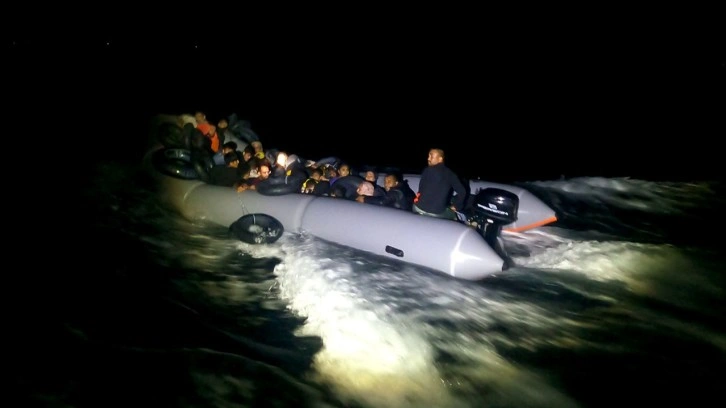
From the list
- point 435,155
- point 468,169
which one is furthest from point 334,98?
point 435,155

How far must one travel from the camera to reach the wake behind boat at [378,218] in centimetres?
529

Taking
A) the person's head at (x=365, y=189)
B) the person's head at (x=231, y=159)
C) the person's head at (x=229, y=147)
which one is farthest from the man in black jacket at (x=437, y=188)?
the person's head at (x=229, y=147)

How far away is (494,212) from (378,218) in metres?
1.31

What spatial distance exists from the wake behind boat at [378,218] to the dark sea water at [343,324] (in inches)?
7.7

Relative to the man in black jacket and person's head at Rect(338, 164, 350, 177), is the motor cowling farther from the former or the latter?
person's head at Rect(338, 164, 350, 177)

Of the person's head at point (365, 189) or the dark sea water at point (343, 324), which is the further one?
the person's head at point (365, 189)

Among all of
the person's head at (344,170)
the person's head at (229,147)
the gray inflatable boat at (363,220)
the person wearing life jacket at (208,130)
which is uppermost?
the person wearing life jacket at (208,130)

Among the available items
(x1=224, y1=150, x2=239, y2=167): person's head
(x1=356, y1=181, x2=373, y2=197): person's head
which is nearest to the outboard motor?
(x1=356, y1=181, x2=373, y2=197): person's head

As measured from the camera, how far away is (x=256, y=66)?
139ft

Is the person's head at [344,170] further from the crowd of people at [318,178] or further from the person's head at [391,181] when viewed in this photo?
the person's head at [391,181]

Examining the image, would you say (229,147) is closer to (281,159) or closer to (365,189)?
(281,159)

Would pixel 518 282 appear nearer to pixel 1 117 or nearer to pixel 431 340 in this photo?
pixel 431 340

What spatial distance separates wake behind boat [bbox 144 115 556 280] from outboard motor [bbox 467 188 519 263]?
0.01 m

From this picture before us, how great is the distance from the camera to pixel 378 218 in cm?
586
